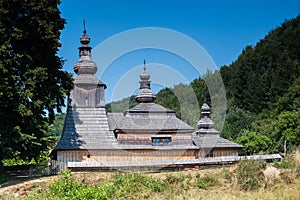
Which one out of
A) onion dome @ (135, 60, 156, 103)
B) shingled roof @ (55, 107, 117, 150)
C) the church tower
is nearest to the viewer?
the church tower

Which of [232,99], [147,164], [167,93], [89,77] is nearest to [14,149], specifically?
[147,164]

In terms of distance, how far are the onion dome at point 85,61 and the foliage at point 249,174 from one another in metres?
15.6

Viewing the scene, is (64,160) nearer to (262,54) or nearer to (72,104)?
(72,104)

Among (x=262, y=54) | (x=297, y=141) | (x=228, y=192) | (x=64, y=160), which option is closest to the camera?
(x=228, y=192)

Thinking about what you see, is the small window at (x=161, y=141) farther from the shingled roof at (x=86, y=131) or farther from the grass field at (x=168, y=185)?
the grass field at (x=168, y=185)

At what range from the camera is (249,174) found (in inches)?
701

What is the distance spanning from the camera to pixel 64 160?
976 inches

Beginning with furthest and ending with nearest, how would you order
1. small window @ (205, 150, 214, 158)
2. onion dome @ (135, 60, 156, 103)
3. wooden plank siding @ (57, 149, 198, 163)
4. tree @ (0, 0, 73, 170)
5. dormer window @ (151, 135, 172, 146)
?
onion dome @ (135, 60, 156, 103) → small window @ (205, 150, 214, 158) → dormer window @ (151, 135, 172, 146) → wooden plank siding @ (57, 149, 198, 163) → tree @ (0, 0, 73, 170)

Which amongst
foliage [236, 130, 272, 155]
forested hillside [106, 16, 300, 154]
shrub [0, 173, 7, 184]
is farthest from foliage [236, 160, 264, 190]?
forested hillside [106, 16, 300, 154]

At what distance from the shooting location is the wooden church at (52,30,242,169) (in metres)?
25.6

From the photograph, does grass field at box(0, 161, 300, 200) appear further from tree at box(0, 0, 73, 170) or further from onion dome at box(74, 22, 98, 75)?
onion dome at box(74, 22, 98, 75)

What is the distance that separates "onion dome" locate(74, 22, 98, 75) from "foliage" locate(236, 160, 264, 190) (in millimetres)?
15630

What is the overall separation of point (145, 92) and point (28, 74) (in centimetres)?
1276

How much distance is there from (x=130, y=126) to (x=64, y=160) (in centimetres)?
518
